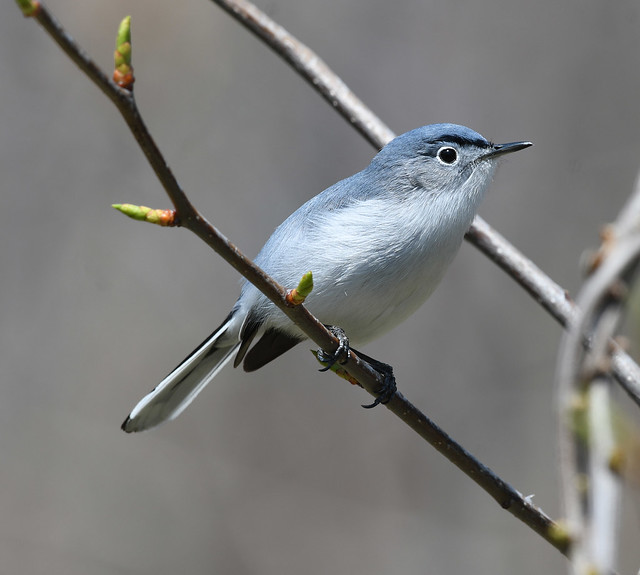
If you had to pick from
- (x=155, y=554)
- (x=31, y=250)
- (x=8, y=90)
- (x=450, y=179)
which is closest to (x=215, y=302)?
(x=31, y=250)

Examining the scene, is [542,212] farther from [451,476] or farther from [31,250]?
[31,250]

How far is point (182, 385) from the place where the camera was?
9.11 feet

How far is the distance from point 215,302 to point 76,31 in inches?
81.7

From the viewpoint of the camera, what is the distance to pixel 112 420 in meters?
4.79

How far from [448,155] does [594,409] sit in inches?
89.4

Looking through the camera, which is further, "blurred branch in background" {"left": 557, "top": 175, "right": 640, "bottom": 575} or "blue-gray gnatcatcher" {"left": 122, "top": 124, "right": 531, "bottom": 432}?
"blue-gray gnatcatcher" {"left": 122, "top": 124, "right": 531, "bottom": 432}

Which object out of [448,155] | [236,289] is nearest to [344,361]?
[448,155]

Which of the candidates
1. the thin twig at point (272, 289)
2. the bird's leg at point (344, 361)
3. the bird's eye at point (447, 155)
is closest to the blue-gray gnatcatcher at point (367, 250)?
the bird's eye at point (447, 155)

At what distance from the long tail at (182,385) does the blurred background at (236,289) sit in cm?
180

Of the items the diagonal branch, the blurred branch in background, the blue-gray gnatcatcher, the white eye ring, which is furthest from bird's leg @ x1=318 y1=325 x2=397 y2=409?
the blurred branch in background

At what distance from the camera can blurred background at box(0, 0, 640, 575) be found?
14.9 ft

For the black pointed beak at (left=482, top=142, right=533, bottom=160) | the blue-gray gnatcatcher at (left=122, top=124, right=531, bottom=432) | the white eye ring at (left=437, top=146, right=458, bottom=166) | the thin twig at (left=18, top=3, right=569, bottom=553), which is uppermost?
the black pointed beak at (left=482, top=142, right=533, bottom=160)

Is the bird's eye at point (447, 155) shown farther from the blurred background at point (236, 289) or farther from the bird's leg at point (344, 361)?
the blurred background at point (236, 289)

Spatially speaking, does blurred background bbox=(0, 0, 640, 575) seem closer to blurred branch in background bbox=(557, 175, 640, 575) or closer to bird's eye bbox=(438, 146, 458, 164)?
bird's eye bbox=(438, 146, 458, 164)
